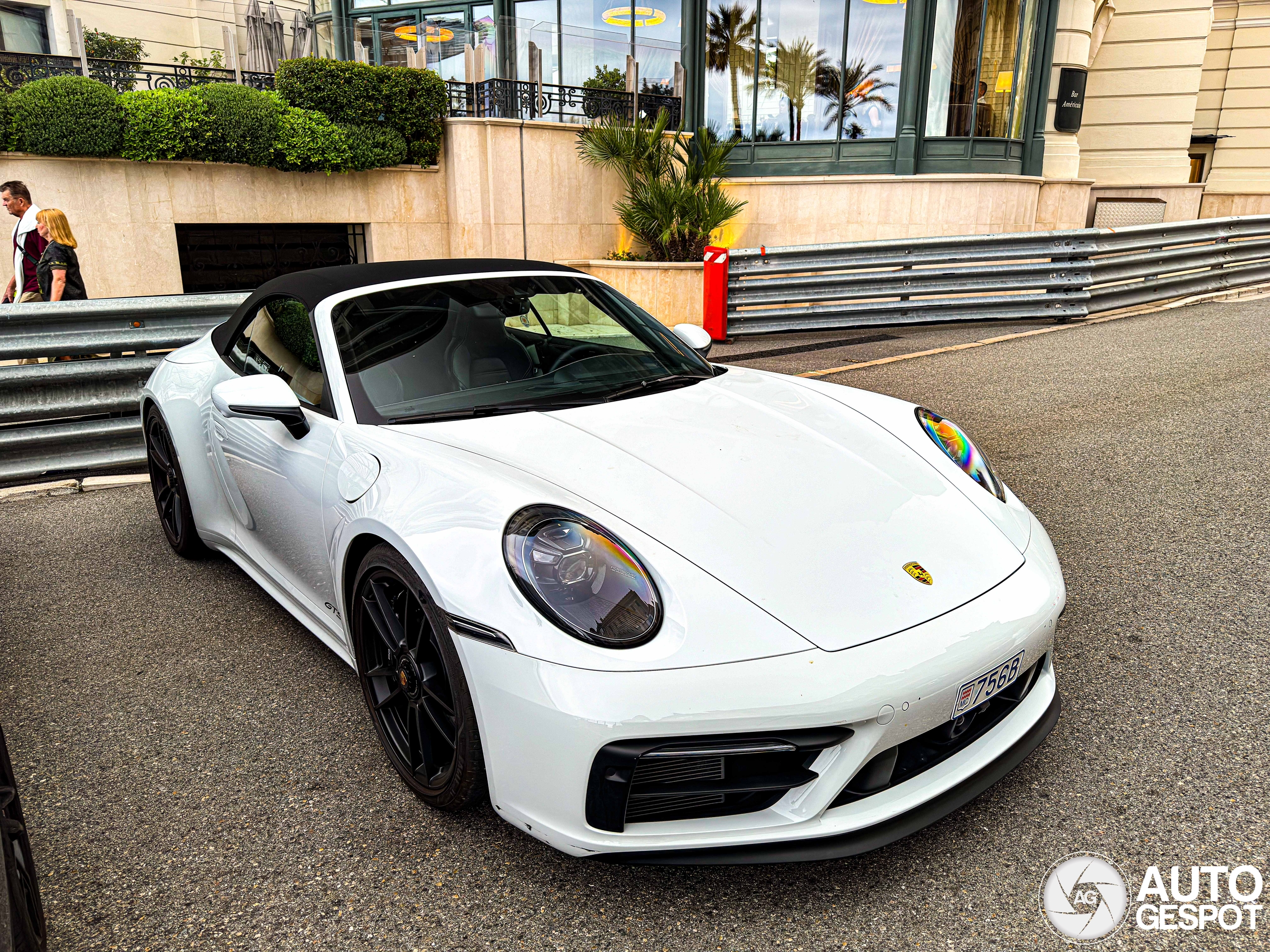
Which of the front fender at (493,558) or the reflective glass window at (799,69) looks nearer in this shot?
the front fender at (493,558)

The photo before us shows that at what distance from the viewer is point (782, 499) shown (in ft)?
8.29

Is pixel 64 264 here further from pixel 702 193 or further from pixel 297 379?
pixel 702 193

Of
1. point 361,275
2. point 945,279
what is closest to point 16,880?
point 361,275

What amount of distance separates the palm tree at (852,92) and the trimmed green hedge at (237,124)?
8.45 meters

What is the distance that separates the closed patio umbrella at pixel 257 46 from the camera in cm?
1428

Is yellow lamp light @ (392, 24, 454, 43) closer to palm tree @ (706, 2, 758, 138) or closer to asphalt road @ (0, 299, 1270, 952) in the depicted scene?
palm tree @ (706, 2, 758, 138)

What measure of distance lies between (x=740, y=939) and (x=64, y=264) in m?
7.88

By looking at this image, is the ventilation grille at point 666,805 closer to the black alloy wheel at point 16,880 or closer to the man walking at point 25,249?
the black alloy wheel at point 16,880

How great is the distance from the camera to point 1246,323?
9.58 metres

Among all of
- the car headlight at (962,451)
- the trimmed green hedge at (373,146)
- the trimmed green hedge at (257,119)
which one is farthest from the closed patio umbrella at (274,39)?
the car headlight at (962,451)

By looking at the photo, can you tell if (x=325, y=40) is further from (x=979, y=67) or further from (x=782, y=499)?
(x=782, y=499)

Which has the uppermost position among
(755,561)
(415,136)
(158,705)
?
(415,136)

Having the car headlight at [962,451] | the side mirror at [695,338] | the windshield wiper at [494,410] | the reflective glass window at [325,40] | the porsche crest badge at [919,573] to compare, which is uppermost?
the reflective glass window at [325,40]

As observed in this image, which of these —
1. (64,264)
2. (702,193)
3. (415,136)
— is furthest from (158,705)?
(415,136)
